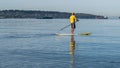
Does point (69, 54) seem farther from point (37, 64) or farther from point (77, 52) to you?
point (37, 64)

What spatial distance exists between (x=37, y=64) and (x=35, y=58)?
2.25 m

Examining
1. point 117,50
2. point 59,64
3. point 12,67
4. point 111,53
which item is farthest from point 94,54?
point 12,67

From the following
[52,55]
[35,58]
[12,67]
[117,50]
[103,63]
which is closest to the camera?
[12,67]

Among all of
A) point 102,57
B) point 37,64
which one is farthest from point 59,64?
point 102,57

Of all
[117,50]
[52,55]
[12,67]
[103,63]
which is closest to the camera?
[12,67]

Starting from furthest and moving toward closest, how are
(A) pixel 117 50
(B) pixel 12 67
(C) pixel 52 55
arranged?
(A) pixel 117 50, (C) pixel 52 55, (B) pixel 12 67

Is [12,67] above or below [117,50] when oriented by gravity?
above

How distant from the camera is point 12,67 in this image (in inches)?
722

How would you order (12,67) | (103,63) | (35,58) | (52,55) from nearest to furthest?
(12,67) → (103,63) → (35,58) → (52,55)

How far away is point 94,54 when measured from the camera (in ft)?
77.7

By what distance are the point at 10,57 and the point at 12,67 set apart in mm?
3575

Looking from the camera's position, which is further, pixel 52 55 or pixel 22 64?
pixel 52 55

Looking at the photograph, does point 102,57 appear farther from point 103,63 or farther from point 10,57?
point 10,57

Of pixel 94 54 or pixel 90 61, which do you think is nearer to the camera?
pixel 90 61
